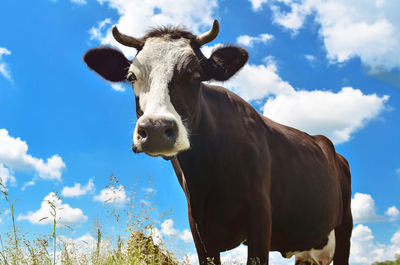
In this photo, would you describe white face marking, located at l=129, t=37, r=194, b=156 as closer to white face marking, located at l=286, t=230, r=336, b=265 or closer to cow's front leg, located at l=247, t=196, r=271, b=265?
cow's front leg, located at l=247, t=196, r=271, b=265

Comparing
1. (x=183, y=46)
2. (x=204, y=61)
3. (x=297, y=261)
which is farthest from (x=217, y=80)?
(x=297, y=261)

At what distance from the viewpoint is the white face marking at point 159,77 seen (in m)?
Result: 4.34

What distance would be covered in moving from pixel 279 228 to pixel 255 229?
1.03 metres

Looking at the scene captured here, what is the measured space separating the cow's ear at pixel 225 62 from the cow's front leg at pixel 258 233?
1.63m

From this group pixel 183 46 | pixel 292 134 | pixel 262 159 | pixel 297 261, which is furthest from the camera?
pixel 297 261

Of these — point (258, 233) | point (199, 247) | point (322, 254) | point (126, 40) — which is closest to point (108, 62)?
point (126, 40)

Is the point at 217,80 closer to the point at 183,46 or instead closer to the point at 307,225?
the point at 183,46

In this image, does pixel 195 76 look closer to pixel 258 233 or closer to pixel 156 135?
pixel 156 135

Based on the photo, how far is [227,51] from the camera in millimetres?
5594

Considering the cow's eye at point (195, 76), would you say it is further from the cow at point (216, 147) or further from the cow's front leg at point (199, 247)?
the cow's front leg at point (199, 247)

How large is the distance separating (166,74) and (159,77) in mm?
89

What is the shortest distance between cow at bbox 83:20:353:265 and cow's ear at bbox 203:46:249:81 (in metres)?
0.01

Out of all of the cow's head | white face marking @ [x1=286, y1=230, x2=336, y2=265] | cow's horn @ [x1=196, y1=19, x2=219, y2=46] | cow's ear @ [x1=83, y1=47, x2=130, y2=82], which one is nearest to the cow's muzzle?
the cow's head

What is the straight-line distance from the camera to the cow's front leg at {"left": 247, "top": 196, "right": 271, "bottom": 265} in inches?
200
